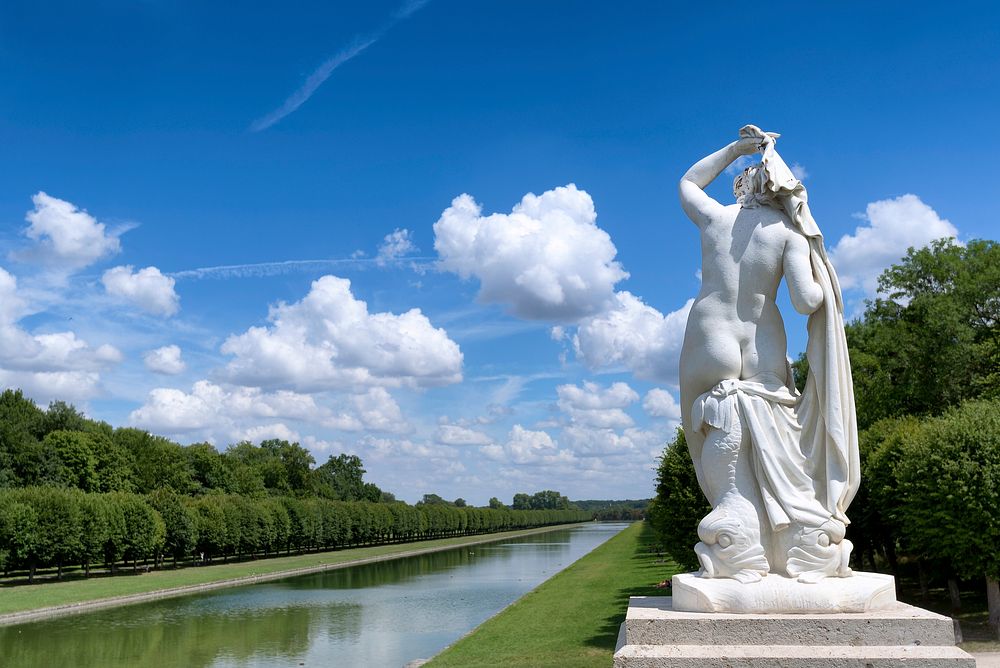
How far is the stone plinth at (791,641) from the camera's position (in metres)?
5.69

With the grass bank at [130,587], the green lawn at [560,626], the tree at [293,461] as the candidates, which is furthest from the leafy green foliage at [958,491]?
the tree at [293,461]

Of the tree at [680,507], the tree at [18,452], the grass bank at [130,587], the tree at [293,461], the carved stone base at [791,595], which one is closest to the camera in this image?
the carved stone base at [791,595]

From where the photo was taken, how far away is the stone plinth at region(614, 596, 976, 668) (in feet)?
18.7

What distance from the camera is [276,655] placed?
23.3 m

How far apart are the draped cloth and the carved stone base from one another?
1.68 ft

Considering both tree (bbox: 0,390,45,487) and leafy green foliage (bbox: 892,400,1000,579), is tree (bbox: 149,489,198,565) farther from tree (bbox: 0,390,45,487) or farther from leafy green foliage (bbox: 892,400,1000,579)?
leafy green foliage (bbox: 892,400,1000,579)

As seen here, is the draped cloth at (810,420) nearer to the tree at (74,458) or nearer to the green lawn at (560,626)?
the green lawn at (560,626)

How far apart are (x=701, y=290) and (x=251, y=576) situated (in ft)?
146

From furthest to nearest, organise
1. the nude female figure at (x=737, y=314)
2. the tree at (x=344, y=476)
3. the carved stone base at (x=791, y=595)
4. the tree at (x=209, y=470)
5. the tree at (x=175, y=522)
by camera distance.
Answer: the tree at (x=344, y=476) < the tree at (x=209, y=470) < the tree at (x=175, y=522) < the nude female figure at (x=737, y=314) < the carved stone base at (x=791, y=595)

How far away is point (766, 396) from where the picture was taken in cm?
711

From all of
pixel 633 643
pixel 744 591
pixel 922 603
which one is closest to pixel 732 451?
pixel 744 591

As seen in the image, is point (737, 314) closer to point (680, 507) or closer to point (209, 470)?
point (680, 507)

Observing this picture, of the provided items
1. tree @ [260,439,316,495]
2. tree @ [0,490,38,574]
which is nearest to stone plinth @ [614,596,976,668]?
tree @ [0,490,38,574]

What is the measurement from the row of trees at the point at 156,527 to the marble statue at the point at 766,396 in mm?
42697
